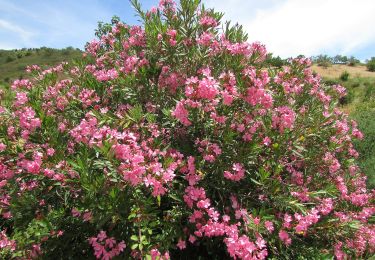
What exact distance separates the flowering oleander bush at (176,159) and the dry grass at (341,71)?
2202 cm

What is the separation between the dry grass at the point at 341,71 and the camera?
988 inches

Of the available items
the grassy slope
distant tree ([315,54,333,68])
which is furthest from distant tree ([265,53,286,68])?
distant tree ([315,54,333,68])

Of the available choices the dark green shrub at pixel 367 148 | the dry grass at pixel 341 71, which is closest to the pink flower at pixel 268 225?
the dark green shrub at pixel 367 148

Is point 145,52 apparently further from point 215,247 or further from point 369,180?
point 369,180

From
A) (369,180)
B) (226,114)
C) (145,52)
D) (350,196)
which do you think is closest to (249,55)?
(226,114)

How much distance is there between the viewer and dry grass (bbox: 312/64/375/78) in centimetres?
2511

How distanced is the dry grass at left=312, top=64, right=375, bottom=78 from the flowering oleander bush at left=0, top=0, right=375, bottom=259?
72.2 ft

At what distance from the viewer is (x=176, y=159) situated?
3.39 metres

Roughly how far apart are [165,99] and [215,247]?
187 centimetres

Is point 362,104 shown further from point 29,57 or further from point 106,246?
point 29,57

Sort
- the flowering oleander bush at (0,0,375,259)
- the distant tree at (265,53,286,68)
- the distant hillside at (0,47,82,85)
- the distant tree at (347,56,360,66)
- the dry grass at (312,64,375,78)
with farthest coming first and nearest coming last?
the distant hillside at (0,47,82,85)
the distant tree at (347,56,360,66)
the dry grass at (312,64,375,78)
the distant tree at (265,53,286,68)
the flowering oleander bush at (0,0,375,259)

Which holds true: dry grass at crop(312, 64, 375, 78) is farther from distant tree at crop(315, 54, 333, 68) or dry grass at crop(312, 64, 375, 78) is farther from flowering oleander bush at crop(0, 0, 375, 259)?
flowering oleander bush at crop(0, 0, 375, 259)

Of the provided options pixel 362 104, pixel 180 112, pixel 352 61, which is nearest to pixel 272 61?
pixel 180 112

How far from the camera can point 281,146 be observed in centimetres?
379
